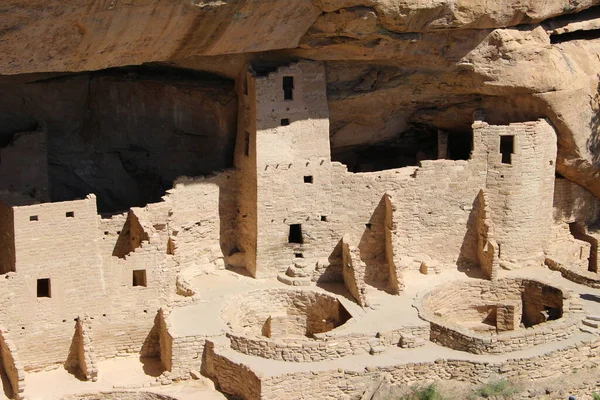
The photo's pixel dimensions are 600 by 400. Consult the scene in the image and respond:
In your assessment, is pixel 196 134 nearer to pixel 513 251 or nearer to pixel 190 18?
pixel 190 18

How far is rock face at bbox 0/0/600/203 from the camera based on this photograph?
84.0 feet

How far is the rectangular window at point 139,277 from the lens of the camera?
2725cm

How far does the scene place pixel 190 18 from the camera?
1006 inches

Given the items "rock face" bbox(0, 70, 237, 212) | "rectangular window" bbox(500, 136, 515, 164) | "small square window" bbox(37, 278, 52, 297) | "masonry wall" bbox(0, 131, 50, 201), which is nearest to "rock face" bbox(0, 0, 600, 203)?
"rock face" bbox(0, 70, 237, 212)

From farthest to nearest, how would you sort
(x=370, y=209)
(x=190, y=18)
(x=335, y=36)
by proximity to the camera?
(x=370, y=209) < (x=335, y=36) < (x=190, y=18)

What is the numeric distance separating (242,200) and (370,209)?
2.84 meters

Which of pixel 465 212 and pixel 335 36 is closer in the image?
pixel 335 36

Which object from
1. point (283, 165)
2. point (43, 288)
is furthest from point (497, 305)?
point (43, 288)

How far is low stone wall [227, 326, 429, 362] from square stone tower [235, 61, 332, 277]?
332 cm

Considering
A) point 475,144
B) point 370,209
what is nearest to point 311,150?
point 370,209

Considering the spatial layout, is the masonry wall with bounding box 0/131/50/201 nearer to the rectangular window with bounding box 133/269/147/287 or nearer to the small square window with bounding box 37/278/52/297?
the small square window with bounding box 37/278/52/297

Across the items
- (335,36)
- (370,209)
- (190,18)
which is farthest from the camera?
(370,209)

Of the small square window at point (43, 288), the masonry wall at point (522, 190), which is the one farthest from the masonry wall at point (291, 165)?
the small square window at point (43, 288)

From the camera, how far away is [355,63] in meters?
29.7
